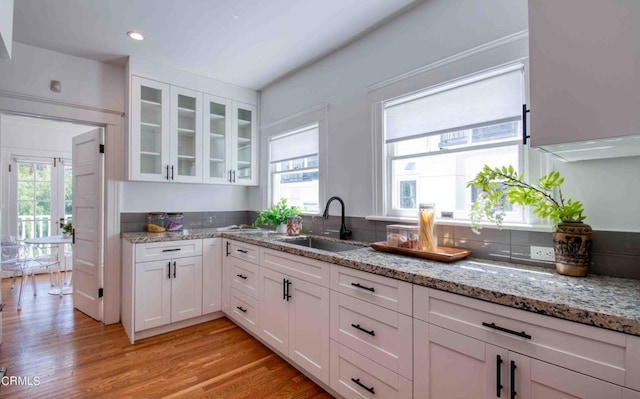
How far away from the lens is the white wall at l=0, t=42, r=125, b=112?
2.66m

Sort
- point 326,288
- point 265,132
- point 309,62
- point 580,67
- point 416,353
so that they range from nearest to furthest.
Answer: point 580,67, point 416,353, point 326,288, point 309,62, point 265,132

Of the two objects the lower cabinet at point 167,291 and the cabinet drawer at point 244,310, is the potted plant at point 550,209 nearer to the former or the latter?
the cabinet drawer at point 244,310

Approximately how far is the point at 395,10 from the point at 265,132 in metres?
2.03

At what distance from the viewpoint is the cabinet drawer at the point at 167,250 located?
8.81 ft

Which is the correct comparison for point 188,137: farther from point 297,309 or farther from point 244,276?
point 297,309

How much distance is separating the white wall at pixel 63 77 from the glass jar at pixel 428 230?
3181 millimetres

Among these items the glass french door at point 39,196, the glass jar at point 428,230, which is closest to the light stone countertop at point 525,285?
the glass jar at point 428,230

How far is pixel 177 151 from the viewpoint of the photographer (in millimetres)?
3232

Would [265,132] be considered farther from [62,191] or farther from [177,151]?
[62,191]

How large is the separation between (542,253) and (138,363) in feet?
9.27

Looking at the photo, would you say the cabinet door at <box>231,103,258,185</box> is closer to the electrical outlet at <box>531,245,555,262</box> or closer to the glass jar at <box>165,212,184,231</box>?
the glass jar at <box>165,212,184,231</box>

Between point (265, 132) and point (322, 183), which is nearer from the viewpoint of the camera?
point (322, 183)

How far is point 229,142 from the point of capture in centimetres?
359

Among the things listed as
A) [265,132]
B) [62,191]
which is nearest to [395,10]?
[265,132]
